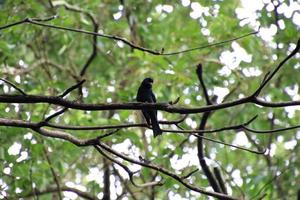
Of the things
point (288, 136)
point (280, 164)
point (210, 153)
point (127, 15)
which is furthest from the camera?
point (288, 136)

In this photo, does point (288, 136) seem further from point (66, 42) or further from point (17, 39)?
point (17, 39)

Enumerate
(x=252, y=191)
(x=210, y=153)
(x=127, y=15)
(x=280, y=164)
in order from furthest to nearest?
(x=127, y=15) → (x=280, y=164) → (x=210, y=153) → (x=252, y=191)

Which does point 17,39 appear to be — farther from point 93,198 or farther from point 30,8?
point 93,198

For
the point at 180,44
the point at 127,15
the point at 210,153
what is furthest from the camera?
the point at 127,15

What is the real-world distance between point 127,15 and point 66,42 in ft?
3.11

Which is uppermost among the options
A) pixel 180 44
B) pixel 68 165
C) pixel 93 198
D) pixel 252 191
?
pixel 180 44

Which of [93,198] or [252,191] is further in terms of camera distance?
[93,198]

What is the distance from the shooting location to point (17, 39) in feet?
18.7

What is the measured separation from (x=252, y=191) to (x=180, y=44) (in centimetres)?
191

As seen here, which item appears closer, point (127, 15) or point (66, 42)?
point (66, 42)

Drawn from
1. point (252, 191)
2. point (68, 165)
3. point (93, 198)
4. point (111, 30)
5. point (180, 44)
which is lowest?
point (252, 191)

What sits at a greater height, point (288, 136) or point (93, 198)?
point (288, 136)

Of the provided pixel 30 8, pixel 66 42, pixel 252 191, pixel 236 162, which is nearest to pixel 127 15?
pixel 66 42

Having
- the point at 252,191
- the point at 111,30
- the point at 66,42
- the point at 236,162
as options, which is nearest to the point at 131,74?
the point at 111,30
